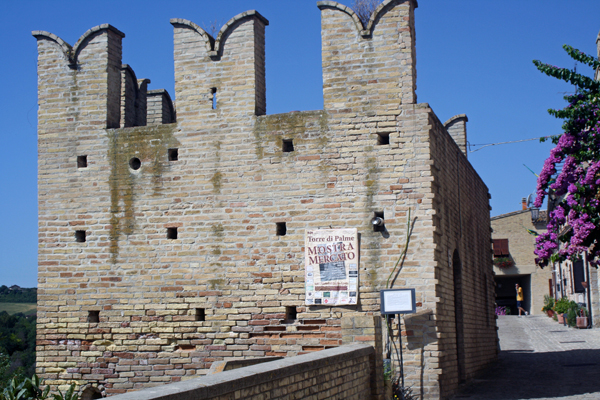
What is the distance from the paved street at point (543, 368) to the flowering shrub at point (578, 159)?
2.43 m

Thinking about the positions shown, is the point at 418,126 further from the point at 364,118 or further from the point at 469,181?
the point at 469,181

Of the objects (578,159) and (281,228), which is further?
(578,159)

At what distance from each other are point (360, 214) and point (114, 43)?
5714mm

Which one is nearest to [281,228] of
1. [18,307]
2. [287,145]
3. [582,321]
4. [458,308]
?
[287,145]

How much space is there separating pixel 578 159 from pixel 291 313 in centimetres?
621

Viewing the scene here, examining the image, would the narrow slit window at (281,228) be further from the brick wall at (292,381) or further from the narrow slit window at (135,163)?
the narrow slit window at (135,163)

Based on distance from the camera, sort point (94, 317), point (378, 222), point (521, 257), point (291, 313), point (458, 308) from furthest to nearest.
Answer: point (521, 257) < point (458, 308) < point (94, 317) < point (291, 313) < point (378, 222)

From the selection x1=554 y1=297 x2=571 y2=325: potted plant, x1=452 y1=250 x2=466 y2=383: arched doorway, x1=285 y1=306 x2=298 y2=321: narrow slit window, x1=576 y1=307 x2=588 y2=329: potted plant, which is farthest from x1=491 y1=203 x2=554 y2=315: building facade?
x1=285 y1=306 x2=298 y2=321: narrow slit window

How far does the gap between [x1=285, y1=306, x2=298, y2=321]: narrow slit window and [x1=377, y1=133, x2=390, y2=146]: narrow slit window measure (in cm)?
304

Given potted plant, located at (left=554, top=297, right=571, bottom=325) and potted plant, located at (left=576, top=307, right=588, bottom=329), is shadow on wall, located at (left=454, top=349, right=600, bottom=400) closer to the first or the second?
potted plant, located at (left=576, top=307, right=588, bottom=329)

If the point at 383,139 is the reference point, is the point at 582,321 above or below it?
below

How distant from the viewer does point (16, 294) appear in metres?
71.6

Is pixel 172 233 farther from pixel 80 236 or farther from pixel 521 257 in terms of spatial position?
pixel 521 257

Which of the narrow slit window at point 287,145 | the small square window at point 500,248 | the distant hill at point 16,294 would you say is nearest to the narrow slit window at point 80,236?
the narrow slit window at point 287,145
